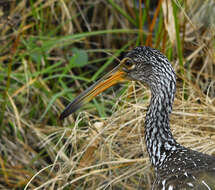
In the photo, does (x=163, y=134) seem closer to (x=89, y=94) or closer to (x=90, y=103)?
(x=89, y=94)

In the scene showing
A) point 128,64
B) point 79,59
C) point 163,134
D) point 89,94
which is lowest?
point 79,59

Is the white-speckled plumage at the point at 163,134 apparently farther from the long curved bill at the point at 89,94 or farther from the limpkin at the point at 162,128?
the long curved bill at the point at 89,94

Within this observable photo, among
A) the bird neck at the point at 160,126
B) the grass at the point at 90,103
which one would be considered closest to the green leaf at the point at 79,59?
the grass at the point at 90,103

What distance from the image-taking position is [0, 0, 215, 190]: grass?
12.7ft

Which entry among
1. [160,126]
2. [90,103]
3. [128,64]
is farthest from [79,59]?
[160,126]

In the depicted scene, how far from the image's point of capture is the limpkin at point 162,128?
9.87ft

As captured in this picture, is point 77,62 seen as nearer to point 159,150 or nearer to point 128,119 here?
point 128,119

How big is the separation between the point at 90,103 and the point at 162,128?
166 cm

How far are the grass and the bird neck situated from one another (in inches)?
18.4

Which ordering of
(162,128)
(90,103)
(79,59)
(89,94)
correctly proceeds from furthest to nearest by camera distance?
(79,59), (90,103), (89,94), (162,128)

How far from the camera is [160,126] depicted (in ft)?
10.8

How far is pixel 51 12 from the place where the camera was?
5395 millimetres

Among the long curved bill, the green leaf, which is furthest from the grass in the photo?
the long curved bill

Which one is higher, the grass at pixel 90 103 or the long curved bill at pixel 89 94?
the long curved bill at pixel 89 94
